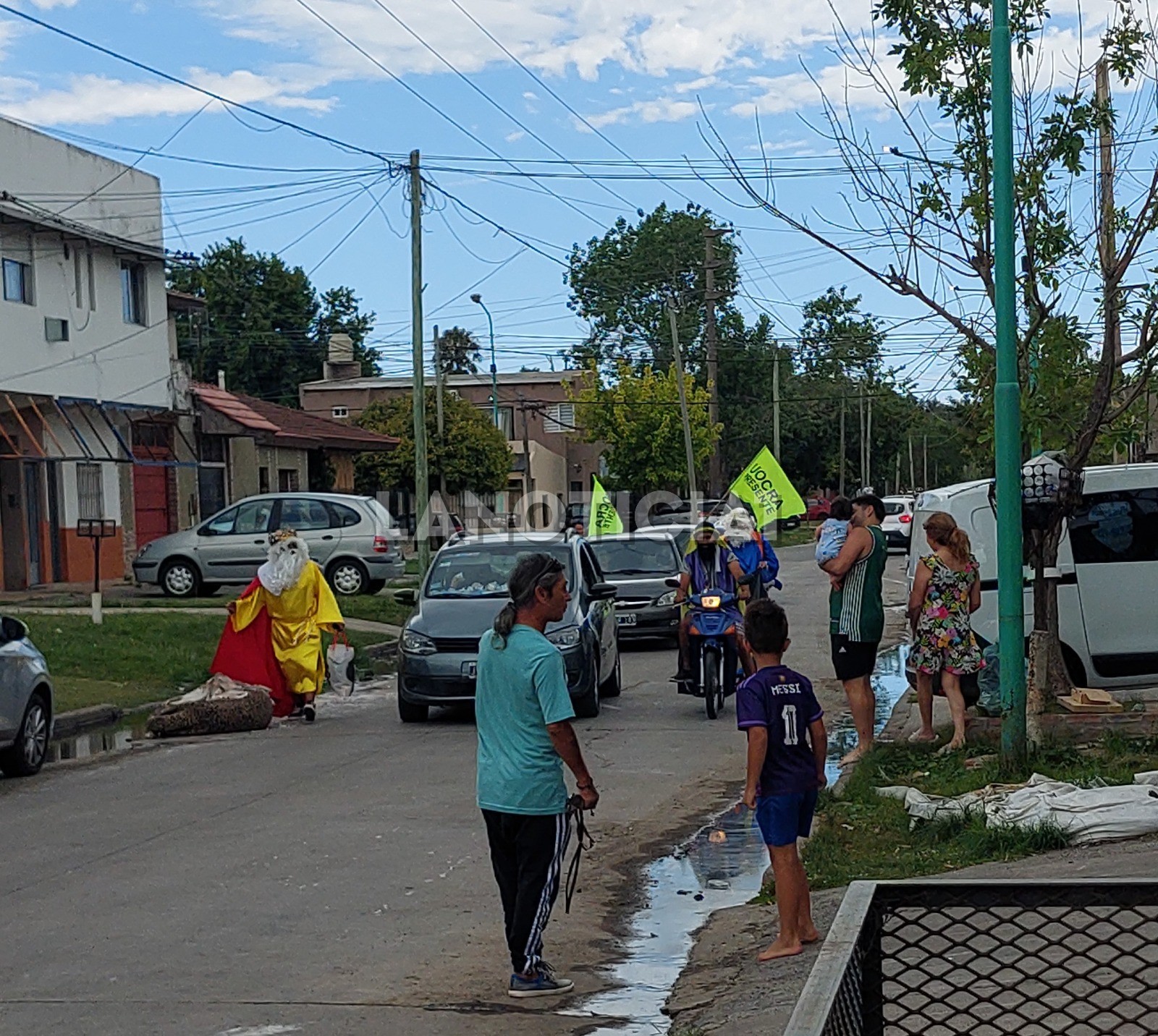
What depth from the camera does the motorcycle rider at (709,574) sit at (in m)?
15.5

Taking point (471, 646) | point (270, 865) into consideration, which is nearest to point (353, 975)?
point (270, 865)

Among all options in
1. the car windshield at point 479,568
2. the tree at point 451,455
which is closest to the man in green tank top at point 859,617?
the car windshield at point 479,568

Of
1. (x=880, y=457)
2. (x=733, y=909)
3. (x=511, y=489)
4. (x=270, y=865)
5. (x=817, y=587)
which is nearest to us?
(x=733, y=909)

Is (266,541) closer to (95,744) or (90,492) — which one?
(90,492)

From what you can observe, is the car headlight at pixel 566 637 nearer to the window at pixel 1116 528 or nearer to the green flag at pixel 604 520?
the window at pixel 1116 528

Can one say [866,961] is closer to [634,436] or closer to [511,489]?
[634,436]

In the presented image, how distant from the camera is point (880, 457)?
100750 millimetres

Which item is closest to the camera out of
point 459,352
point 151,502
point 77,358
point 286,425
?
point 77,358

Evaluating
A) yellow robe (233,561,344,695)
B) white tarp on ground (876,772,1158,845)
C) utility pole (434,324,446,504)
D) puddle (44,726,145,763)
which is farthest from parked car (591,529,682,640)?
utility pole (434,324,446,504)

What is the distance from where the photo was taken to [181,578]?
29953 mm

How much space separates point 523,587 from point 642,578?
15.7 meters

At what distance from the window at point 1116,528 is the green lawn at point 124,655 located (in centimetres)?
951

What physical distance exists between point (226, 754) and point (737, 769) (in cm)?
432

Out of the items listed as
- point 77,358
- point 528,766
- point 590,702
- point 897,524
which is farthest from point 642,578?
point 897,524
